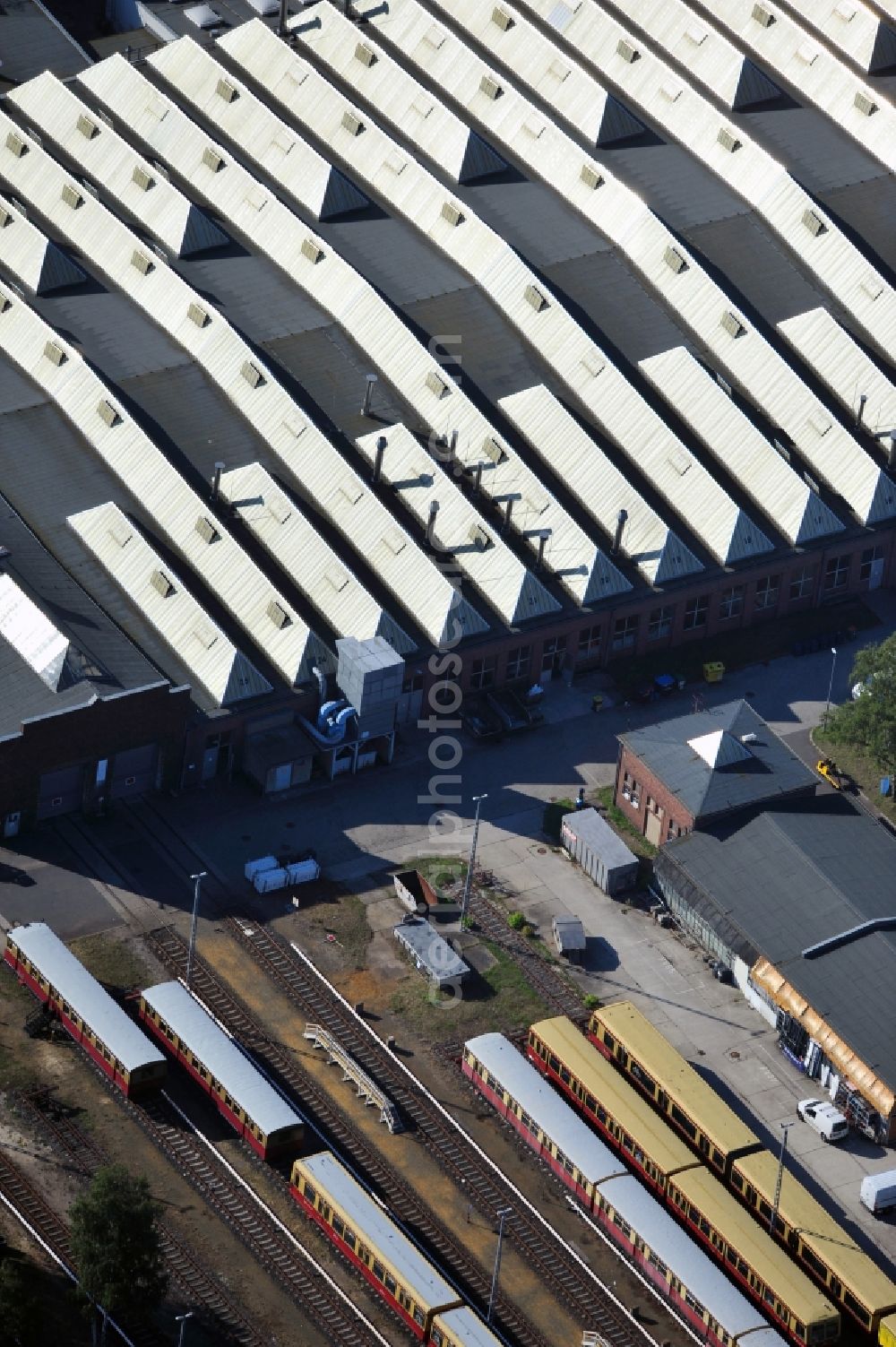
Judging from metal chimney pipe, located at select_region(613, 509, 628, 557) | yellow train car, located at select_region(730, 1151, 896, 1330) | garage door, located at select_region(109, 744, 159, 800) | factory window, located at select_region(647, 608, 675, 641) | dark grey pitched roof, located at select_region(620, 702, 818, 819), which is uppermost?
metal chimney pipe, located at select_region(613, 509, 628, 557)

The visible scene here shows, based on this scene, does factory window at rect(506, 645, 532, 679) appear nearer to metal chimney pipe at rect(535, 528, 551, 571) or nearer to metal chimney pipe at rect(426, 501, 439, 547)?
metal chimney pipe at rect(535, 528, 551, 571)

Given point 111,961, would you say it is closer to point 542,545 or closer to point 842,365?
point 542,545

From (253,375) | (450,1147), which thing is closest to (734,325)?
(253,375)

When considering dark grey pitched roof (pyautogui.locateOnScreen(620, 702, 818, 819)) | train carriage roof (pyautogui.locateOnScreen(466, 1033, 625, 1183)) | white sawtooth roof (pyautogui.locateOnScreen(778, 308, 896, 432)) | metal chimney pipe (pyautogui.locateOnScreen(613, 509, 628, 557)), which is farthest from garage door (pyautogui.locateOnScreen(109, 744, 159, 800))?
white sawtooth roof (pyautogui.locateOnScreen(778, 308, 896, 432))

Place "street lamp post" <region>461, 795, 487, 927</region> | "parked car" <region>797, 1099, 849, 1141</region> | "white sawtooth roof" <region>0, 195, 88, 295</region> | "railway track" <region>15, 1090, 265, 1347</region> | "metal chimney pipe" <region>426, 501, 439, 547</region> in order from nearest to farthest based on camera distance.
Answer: "railway track" <region>15, 1090, 265, 1347</region> → "parked car" <region>797, 1099, 849, 1141</region> → "street lamp post" <region>461, 795, 487, 927</region> → "metal chimney pipe" <region>426, 501, 439, 547</region> → "white sawtooth roof" <region>0, 195, 88, 295</region>

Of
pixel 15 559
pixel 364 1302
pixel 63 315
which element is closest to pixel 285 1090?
pixel 364 1302

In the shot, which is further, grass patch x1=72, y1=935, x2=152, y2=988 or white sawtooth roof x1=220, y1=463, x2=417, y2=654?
white sawtooth roof x1=220, y1=463, x2=417, y2=654
